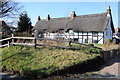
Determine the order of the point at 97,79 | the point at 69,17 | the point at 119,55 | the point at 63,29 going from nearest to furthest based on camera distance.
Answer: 1. the point at 97,79
2. the point at 119,55
3. the point at 63,29
4. the point at 69,17

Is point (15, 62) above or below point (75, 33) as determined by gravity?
below

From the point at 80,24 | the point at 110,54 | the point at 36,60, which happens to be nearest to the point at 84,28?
the point at 80,24

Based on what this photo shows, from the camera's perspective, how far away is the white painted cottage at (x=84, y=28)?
70.4 ft

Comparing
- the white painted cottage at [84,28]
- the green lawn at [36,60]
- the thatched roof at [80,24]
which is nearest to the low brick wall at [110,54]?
the green lawn at [36,60]

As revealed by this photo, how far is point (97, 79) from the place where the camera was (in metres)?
5.68

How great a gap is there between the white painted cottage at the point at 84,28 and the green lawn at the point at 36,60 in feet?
35.5

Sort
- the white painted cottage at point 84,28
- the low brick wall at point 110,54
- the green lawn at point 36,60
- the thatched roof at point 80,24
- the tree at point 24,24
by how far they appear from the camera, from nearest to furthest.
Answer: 1. the green lawn at point 36,60
2. the low brick wall at point 110,54
3. the white painted cottage at point 84,28
4. the thatched roof at point 80,24
5. the tree at point 24,24

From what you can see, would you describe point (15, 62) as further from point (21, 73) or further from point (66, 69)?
point (66, 69)

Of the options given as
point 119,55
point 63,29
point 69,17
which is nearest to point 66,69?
point 119,55

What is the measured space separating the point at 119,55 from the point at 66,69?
25.0 ft

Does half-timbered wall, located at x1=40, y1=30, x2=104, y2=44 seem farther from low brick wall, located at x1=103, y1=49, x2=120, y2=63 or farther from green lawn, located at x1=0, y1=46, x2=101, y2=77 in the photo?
green lawn, located at x1=0, y1=46, x2=101, y2=77

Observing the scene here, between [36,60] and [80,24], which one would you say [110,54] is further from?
[80,24]

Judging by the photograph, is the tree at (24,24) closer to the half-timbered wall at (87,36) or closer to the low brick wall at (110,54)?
the half-timbered wall at (87,36)

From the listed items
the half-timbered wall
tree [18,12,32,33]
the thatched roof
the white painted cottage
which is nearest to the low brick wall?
the white painted cottage
